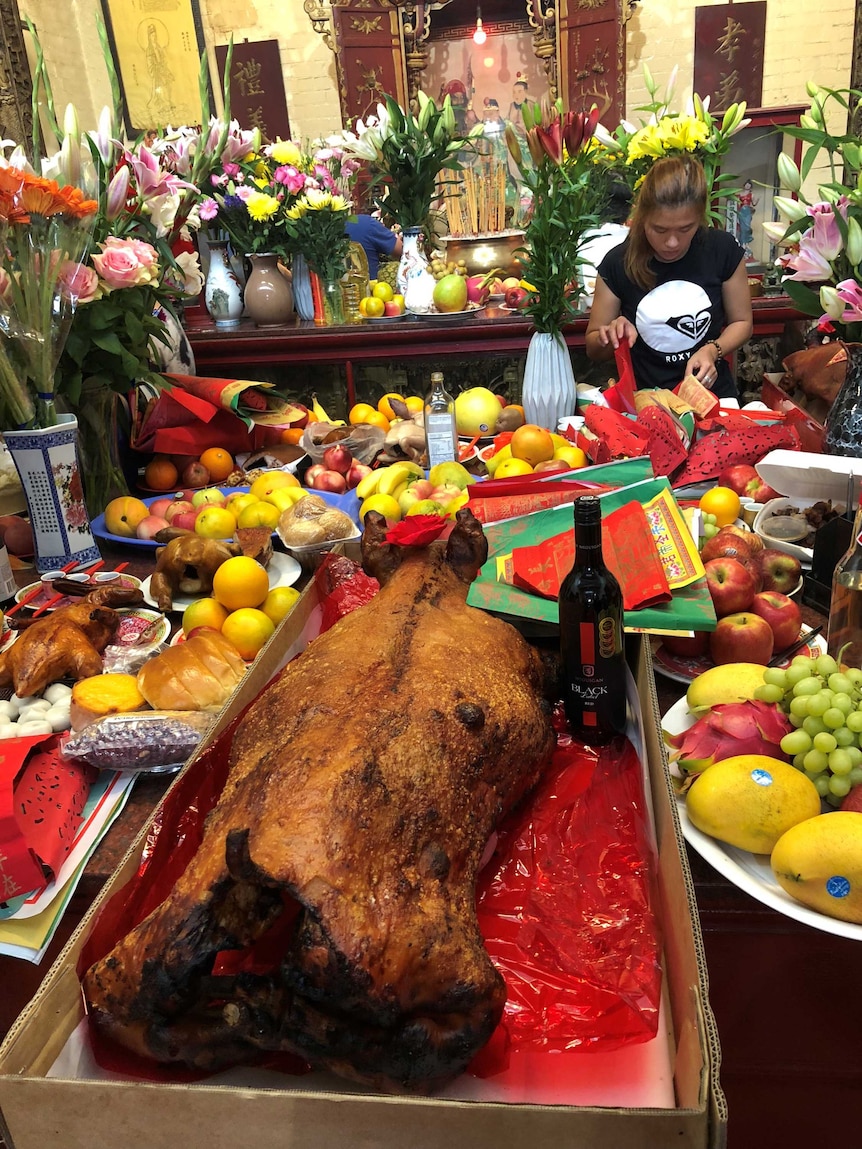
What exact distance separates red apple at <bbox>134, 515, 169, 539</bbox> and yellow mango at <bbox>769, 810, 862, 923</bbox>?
156cm

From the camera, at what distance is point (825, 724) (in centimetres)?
94

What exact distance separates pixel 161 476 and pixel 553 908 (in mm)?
1846

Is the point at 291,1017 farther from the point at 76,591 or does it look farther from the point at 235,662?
the point at 76,591

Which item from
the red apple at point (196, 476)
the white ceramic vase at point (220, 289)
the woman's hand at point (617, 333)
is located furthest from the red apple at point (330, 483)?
the white ceramic vase at point (220, 289)

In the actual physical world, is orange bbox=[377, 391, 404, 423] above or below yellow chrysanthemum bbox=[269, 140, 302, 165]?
below

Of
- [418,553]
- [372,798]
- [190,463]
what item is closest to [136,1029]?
[372,798]

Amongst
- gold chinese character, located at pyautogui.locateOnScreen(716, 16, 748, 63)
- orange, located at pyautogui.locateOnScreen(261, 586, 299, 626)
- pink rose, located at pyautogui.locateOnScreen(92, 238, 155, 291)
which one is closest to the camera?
orange, located at pyautogui.locateOnScreen(261, 586, 299, 626)

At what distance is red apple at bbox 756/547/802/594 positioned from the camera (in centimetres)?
141

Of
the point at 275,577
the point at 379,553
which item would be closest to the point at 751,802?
the point at 379,553

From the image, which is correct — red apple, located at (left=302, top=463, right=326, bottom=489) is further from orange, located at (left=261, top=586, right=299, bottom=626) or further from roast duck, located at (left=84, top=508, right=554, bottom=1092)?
roast duck, located at (left=84, top=508, right=554, bottom=1092)

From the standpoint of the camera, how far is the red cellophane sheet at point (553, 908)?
0.78 metres

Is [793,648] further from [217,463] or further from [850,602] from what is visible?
[217,463]

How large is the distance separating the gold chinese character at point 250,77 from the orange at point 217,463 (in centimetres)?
741

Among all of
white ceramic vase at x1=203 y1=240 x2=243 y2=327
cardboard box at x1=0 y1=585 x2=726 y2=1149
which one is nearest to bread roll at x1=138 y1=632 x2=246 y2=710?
cardboard box at x1=0 y1=585 x2=726 y2=1149
